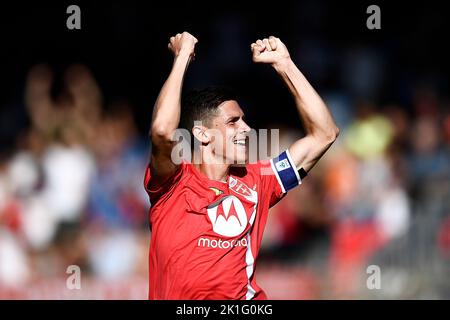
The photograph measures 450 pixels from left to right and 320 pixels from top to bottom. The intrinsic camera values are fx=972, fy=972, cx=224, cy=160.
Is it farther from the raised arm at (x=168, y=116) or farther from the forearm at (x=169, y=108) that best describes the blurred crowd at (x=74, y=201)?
the forearm at (x=169, y=108)

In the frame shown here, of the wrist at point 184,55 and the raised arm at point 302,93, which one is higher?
the wrist at point 184,55

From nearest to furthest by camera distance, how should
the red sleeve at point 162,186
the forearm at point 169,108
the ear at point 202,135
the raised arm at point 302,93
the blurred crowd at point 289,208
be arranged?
the forearm at point 169,108, the red sleeve at point 162,186, the raised arm at point 302,93, the ear at point 202,135, the blurred crowd at point 289,208

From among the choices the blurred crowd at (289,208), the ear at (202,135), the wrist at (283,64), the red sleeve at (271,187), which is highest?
the wrist at (283,64)

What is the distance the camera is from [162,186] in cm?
620

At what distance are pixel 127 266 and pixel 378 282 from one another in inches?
120

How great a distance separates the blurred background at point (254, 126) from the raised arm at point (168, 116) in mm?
5359

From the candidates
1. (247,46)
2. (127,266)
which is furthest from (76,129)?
(247,46)

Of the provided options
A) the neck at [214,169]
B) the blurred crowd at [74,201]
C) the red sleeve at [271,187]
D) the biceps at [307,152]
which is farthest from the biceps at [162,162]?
the blurred crowd at [74,201]

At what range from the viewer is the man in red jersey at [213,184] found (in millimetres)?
6090

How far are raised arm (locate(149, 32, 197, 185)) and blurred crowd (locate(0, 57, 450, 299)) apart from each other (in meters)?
5.27

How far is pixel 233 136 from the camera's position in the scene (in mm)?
6516

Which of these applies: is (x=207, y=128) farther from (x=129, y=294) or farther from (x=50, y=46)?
(x=50, y=46)

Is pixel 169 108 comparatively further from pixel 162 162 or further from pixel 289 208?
pixel 289 208

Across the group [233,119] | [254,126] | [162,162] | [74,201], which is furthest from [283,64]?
[254,126]
